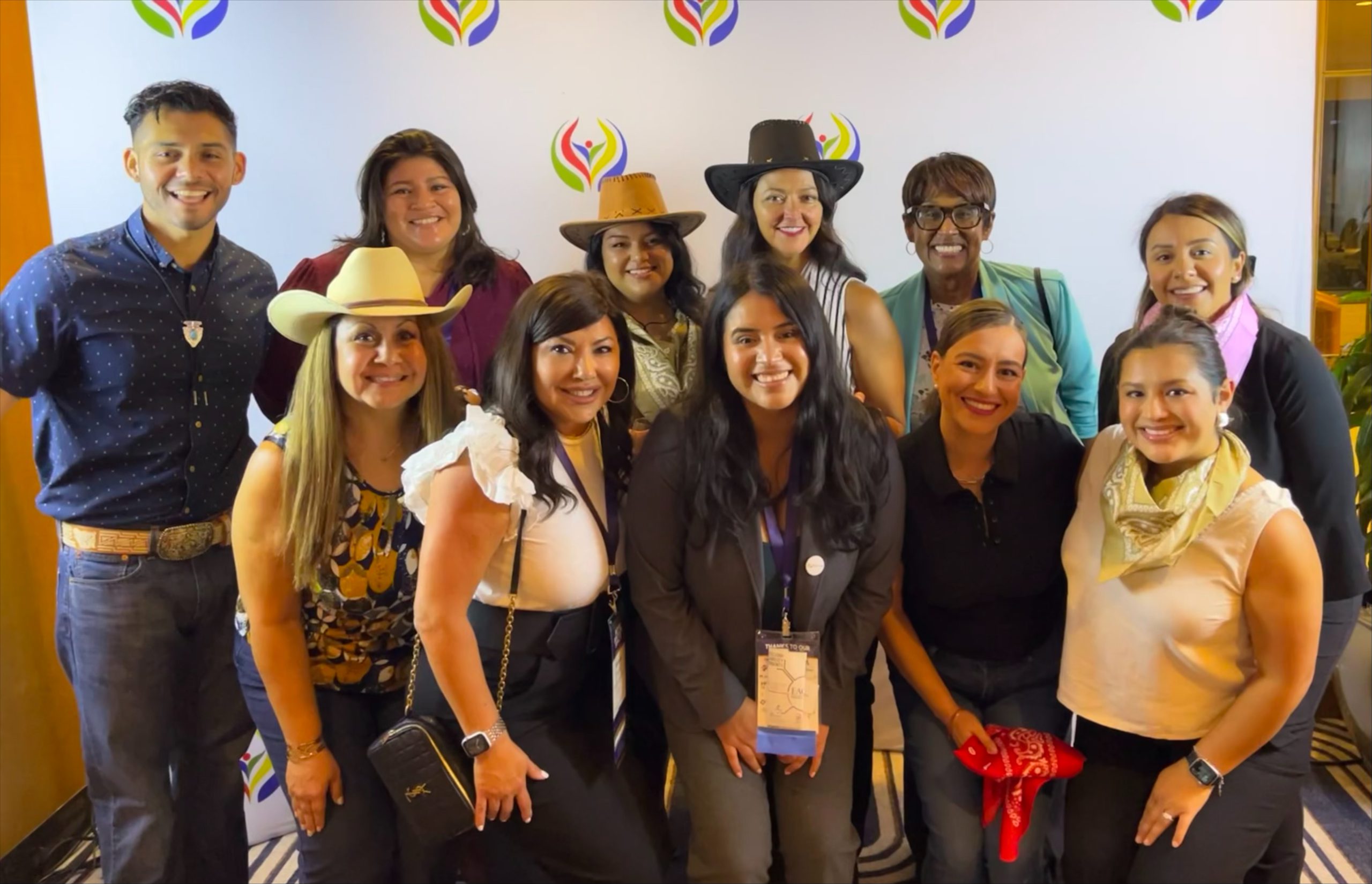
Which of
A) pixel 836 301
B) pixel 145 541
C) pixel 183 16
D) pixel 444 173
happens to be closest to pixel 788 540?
pixel 836 301

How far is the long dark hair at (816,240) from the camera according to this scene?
232cm

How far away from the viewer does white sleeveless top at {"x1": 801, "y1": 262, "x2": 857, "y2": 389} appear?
7.32ft

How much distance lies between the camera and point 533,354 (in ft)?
5.86

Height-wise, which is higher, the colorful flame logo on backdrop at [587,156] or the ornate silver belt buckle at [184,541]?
the colorful flame logo on backdrop at [587,156]

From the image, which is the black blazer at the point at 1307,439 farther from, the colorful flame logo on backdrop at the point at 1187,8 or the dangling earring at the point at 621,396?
the colorful flame logo on backdrop at the point at 1187,8

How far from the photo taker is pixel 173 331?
2.04m

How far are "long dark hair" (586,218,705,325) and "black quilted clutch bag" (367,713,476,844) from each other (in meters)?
1.27

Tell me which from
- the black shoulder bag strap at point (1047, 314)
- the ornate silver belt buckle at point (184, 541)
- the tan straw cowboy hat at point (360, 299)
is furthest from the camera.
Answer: the black shoulder bag strap at point (1047, 314)

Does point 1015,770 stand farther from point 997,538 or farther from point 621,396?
point 621,396

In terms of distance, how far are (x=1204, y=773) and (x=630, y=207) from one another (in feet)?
6.23

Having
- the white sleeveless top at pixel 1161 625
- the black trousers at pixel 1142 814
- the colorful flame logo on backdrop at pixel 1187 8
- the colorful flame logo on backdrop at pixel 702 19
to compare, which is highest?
the colorful flame logo on backdrop at pixel 702 19

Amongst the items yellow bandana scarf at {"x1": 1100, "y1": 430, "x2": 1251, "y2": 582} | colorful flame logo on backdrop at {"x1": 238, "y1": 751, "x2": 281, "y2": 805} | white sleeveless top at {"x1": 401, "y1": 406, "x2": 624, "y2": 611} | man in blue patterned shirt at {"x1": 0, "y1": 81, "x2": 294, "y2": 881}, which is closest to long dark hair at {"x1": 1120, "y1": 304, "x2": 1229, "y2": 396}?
yellow bandana scarf at {"x1": 1100, "y1": 430, "x2": 1251, "y2": 582}

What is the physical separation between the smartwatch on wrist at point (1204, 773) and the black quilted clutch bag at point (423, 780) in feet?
Answer: 4.76

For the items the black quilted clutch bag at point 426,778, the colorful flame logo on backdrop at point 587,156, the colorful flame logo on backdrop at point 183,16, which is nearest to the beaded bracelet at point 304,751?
the black quilted clutch bag at point 426,778
